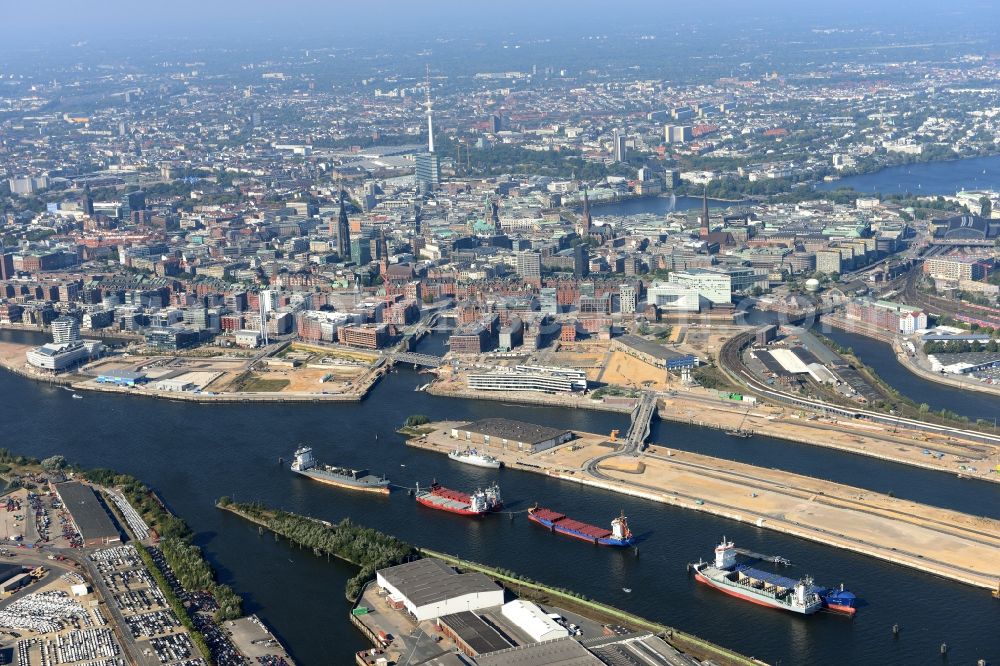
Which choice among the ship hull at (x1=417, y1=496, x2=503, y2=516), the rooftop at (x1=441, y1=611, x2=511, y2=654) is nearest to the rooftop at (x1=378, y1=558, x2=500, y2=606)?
the rooftop at (x1=441, y1=611, x2=511, y2=654)

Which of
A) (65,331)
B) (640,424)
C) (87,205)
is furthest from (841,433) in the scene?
(87,205)

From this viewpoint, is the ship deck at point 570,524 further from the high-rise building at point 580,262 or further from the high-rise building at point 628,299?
the high-rise building at point 580,262

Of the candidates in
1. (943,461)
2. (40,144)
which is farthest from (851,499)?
(40,144)

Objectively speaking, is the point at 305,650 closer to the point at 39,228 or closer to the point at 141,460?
the point at 141,460

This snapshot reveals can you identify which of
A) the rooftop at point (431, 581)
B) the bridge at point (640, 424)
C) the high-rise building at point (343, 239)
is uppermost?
the high-rise building at point (343, 239)

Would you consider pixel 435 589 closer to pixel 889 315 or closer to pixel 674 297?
pixel 889 315

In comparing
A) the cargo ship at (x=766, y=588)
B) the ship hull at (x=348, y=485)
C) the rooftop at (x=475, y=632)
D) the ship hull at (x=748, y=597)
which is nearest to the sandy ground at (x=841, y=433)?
the ship hull at (x=348, y=485)
